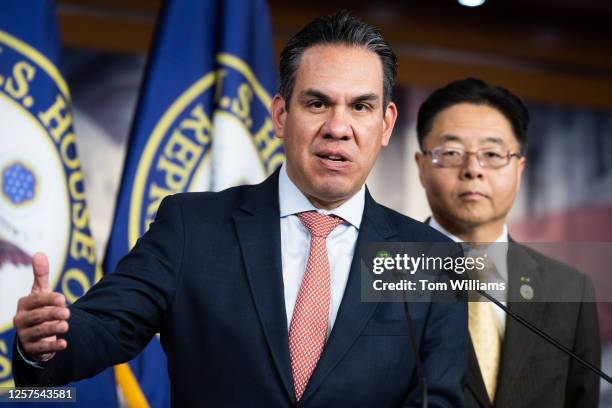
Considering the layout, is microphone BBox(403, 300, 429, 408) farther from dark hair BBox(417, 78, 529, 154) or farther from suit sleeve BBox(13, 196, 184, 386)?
dark hair BBox(417, 78, 529, 154)

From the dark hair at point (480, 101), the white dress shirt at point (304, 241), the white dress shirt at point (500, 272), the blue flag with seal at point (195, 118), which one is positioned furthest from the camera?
the blue flag with seal at point (195, 118)

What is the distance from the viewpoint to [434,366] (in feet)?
5.19

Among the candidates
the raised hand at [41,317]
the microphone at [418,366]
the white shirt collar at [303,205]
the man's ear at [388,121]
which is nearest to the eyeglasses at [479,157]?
the man's ear at [388,121]

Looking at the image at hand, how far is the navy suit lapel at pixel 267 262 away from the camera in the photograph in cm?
154

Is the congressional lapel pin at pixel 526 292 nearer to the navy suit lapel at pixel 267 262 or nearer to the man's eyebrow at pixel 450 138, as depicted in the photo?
the man's eyebrow at pixel 450 138

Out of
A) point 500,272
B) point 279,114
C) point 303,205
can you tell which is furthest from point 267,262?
point 500,272

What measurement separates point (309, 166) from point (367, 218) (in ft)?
0.55

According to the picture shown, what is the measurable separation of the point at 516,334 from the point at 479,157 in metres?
0.57

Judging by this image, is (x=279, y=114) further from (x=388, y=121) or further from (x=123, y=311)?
(x=123, y=311)

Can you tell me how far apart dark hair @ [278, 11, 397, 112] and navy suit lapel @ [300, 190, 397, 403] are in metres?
0.32

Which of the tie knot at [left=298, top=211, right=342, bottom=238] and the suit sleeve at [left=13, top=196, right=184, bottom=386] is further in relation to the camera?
the tie knot at [left=298, top=211, right=342, bottom=238]

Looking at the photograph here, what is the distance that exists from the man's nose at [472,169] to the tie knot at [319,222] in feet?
2.43

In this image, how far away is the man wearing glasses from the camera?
202 cm

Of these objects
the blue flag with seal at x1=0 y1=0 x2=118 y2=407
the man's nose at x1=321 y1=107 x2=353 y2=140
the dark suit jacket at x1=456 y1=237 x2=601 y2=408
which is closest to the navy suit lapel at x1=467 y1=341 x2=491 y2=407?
the dark suit jacket at x1=456 y1=237 x2=601 y2=408
